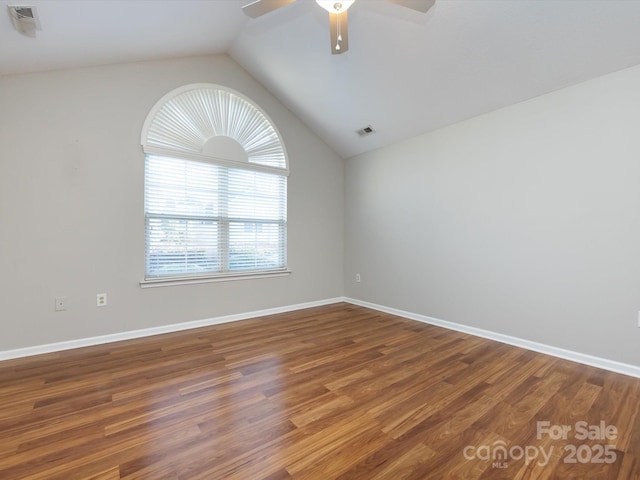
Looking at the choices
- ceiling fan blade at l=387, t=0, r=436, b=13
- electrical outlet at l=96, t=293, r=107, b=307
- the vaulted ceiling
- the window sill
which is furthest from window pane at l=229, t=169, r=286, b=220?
ceiling fan blade at l=387, t=0, r=436, b=13

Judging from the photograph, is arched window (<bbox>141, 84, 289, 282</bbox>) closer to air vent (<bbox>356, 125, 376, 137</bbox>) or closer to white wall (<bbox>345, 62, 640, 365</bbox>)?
air vent (<bbox>356, 125, 376, 137</bbox>)

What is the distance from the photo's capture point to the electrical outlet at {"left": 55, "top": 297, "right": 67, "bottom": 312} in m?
2.59

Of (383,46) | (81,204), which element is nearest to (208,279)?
(81,204)

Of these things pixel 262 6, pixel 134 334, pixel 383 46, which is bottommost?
pixel 134 334

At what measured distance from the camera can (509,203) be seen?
282cm

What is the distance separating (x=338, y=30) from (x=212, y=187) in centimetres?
222

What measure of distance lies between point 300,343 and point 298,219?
186 centimetres

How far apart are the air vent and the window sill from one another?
2151 millimetres

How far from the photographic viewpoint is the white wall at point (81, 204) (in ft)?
8.02

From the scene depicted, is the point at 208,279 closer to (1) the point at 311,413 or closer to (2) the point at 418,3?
(1) the point at 311,413

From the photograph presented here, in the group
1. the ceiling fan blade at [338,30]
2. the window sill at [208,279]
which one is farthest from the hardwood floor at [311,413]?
the ceiling fan blade at [338,30]

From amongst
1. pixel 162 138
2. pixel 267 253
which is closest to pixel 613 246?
pixel 267 253

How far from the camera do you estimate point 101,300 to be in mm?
2775

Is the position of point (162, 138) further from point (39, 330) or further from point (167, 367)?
point (167, 367)
